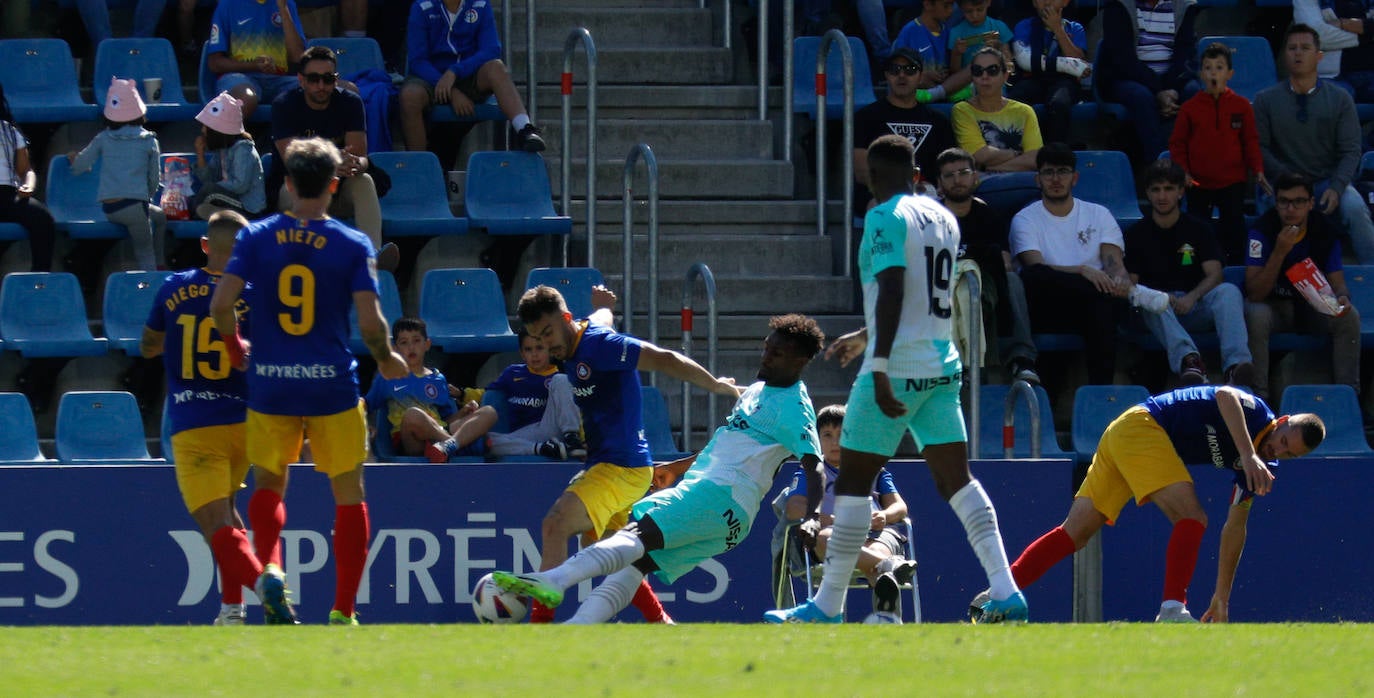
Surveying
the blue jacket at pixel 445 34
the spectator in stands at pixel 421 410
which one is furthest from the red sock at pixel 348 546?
the blue jacket at pixel 445 34

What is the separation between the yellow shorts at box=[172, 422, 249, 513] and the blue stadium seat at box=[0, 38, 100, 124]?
554 centimetres

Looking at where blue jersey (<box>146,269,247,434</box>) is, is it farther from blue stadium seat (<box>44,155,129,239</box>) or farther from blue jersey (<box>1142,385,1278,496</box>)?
blue stadium seat (<box>44,155,129,239</box>)

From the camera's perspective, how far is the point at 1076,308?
40.3 feet

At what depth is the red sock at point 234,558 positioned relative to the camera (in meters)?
8.12

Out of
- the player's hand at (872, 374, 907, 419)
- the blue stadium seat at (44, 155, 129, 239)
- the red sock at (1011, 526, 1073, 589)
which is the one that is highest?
the blue stadium seat at (44, 155, 129, 239)

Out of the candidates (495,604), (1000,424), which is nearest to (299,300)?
(495,604)

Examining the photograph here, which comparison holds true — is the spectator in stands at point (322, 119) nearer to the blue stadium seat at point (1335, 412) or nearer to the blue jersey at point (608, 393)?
the blue jersey at point (608, 393)

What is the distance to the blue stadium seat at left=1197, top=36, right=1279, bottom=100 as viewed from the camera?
1461 centimetres

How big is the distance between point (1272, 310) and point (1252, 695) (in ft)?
25.1

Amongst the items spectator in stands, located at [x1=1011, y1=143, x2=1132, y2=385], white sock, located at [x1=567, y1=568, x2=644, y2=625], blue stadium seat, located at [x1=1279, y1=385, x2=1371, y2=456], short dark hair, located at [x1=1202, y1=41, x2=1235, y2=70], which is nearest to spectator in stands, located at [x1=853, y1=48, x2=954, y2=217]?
spectator in stands, located at [x1=1011, y1=143, x2=1132, y2=385]

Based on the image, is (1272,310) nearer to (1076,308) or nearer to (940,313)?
(1076,308)

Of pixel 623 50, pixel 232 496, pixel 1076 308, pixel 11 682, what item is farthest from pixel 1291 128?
pixel 11 682

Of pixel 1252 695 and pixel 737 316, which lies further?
pixel 737 316

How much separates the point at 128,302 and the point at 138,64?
2.36m
